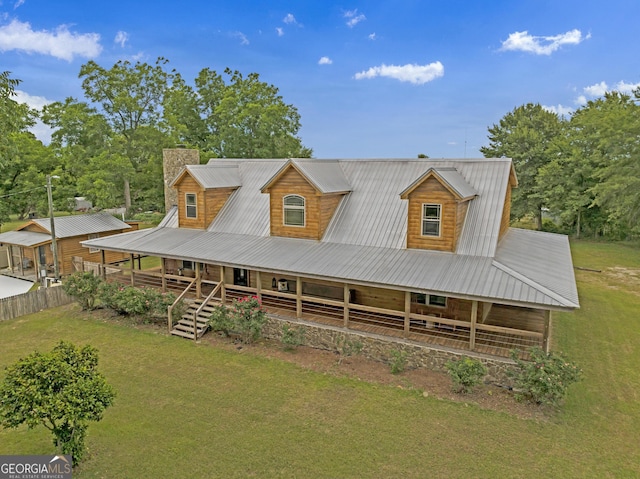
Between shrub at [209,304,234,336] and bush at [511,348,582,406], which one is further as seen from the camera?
shrub at [209,304,234,336]

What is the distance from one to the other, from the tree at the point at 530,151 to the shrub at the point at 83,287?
34.4m

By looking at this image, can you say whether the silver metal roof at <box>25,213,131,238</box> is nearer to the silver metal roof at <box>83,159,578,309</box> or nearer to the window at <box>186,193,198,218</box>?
the silver metal roof at <box>83,159,578,309</box>

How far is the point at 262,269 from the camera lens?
46.5ft

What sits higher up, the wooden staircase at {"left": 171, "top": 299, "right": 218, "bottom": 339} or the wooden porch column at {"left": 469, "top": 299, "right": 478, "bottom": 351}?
the wooden porch column at {"left": 469, "top": 299, "right": 478, "bottom": 351}

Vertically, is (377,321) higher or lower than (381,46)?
lower

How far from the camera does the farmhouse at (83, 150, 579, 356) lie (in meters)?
12.4

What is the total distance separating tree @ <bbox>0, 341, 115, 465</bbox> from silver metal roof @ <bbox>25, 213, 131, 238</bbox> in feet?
59.7

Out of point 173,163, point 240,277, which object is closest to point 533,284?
point 240,277

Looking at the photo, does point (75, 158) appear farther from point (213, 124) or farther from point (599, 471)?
point (599, 471)

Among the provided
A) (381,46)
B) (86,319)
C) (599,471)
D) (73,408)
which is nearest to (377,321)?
(599,471)

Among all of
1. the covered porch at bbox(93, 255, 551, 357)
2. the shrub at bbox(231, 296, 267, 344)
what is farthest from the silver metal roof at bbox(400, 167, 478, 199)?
the shrub at bbox(231, 296, 267, 344)

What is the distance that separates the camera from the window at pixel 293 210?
53.9ft

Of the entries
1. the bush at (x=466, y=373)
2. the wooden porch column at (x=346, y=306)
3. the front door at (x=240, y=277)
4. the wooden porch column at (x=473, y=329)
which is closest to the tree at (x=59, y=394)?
the wooden porch column at (x=346, y=306)

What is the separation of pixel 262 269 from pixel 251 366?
10.6 ft
